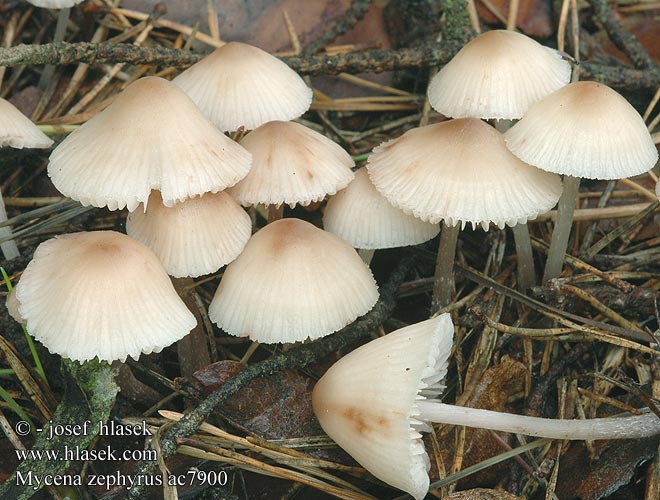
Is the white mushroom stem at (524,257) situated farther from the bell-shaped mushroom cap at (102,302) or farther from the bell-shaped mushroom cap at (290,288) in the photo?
the bell-shaped mushroom cap at (102,302)

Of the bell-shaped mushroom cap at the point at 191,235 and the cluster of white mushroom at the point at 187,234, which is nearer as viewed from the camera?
the cluster of white mushroom at the point at 187,234

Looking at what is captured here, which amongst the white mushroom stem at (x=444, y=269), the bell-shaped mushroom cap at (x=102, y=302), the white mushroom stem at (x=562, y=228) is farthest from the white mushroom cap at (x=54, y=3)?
the white mushroom stem at (x=562, y=228)

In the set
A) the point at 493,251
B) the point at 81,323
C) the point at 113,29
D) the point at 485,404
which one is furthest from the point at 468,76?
the point at 113,29

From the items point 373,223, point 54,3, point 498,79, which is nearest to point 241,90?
point 373,223

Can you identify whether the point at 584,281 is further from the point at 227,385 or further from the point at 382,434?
the point at 227,385

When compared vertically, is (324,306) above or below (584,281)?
above

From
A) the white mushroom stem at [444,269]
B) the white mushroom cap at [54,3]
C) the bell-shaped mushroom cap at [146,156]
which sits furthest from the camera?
the white mushroom cap at [54,3]

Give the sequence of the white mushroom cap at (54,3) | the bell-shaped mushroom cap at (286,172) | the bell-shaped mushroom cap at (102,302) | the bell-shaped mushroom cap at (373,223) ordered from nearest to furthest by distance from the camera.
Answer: the bell-shaped mushroom cap at (102,302)
the bell-shaped mushroom cap at (286,172)
the bell-shaped mushroom cap at (373,223)
the white mushroom cap at (54,3)

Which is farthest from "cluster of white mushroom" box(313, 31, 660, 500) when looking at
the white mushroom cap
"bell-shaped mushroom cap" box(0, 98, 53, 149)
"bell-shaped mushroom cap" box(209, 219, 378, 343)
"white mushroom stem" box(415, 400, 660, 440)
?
the white mushroom cap
